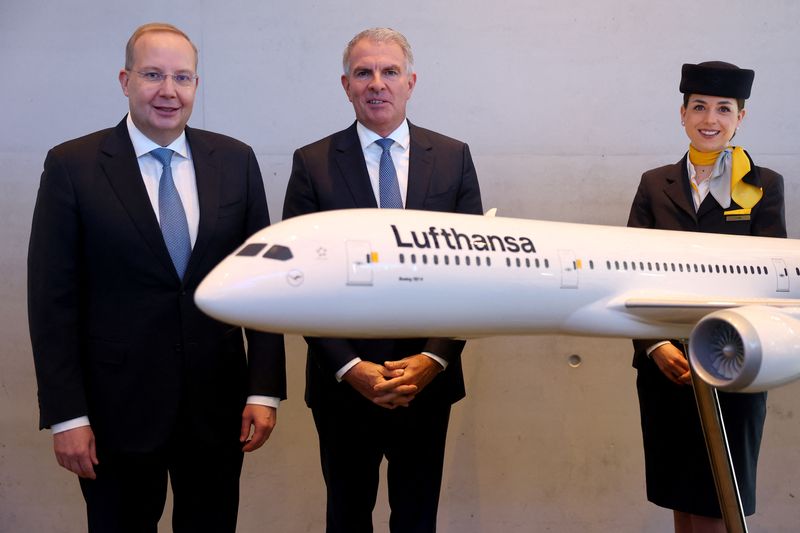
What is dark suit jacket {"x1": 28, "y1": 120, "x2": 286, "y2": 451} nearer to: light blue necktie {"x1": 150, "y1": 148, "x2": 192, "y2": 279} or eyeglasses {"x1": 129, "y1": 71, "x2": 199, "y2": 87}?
light blue necktie {"x1": 150, "y1": 148, "x2": 192, "y2": 279}

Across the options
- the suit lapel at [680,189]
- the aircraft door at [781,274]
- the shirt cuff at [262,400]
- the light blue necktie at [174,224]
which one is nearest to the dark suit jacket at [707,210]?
the suit lapel at [680,189]

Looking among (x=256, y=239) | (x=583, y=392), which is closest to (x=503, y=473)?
(x=583, y=392)

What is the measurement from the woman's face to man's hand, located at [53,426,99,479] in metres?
2.56

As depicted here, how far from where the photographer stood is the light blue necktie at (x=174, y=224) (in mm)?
2783

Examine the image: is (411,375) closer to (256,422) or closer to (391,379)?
(391,379)


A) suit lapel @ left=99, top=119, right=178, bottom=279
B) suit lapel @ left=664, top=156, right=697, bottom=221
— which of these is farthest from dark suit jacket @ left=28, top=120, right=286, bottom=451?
suit lapel @ left=664, top=156, right=697, bottom=221

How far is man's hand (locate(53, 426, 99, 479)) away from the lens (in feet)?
8.85

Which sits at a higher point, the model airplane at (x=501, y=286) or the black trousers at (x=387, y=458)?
the model airplane at (x=501, y=286)

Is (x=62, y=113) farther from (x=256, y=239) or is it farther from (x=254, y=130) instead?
(x=256, y=239)

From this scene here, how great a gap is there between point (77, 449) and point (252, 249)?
0.93 metres

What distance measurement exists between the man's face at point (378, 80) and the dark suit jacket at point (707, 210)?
117 centimetres

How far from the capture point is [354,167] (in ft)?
10.2

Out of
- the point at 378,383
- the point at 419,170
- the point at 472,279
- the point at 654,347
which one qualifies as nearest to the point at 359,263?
the point at 472,279

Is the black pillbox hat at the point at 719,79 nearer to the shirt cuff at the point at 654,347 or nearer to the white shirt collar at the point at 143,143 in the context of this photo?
the shirt cuff at the point at 654,347
